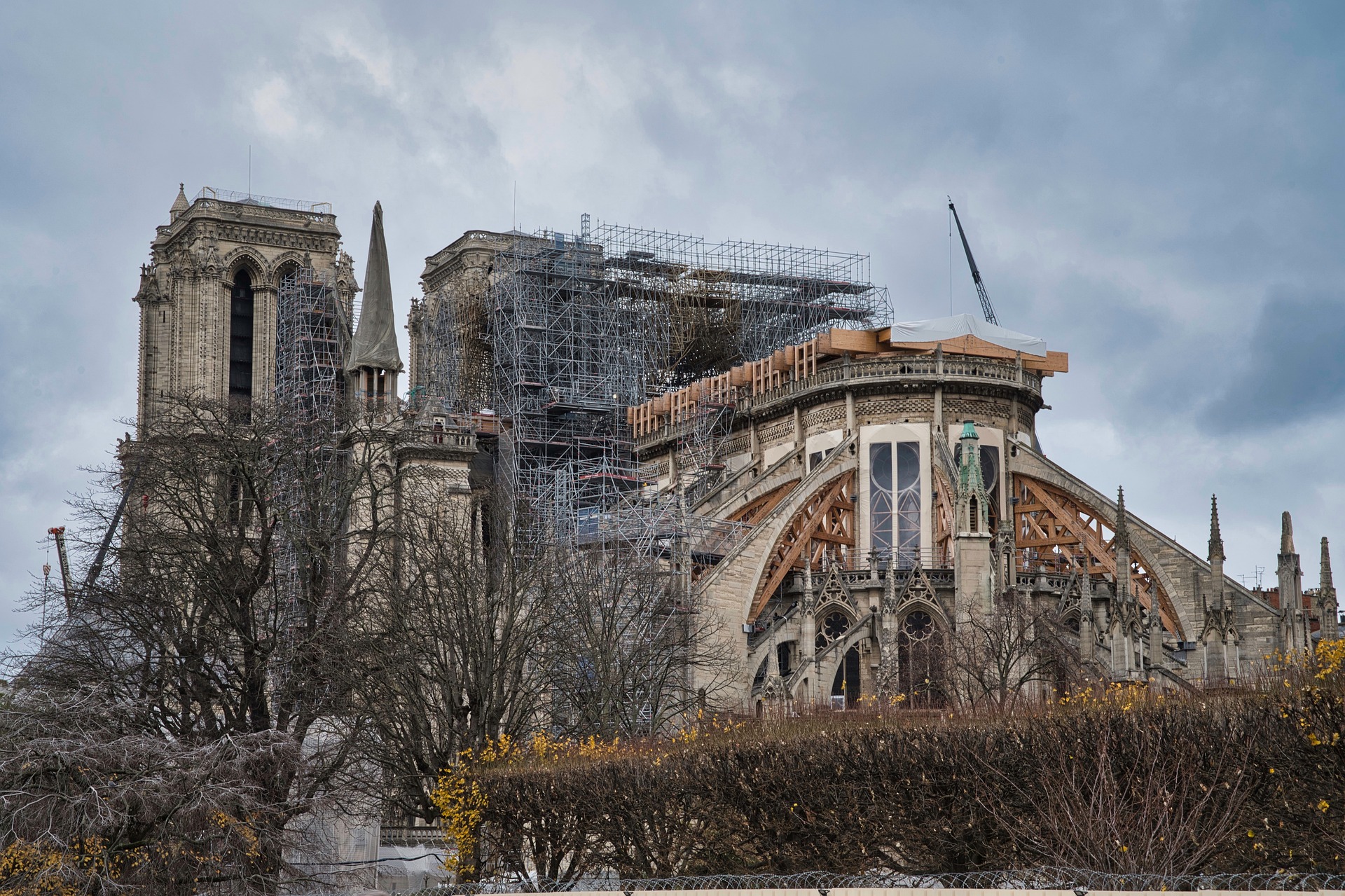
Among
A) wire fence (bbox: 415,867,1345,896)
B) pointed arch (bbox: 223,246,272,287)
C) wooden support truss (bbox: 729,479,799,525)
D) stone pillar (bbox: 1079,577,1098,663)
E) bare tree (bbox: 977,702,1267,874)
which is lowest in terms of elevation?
wire fence (bbox: 415,867,1345,896)

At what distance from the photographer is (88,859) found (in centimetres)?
2486

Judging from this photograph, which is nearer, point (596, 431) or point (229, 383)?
point (596, 431)

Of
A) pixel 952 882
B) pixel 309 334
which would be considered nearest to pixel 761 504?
pixel 309 334

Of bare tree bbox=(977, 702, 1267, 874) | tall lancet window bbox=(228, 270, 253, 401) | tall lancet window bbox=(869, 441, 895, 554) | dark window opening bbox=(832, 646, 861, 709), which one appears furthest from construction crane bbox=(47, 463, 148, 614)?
tall lancet window bbox=(228, 270, 253, 401)

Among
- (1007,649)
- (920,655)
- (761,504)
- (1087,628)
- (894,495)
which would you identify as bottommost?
(920,655)

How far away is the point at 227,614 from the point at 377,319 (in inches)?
1044

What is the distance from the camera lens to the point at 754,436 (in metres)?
61.6

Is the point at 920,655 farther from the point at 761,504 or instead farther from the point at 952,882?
the point at 952,882

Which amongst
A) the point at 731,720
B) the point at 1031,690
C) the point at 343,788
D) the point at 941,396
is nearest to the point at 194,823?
the point at 343,788

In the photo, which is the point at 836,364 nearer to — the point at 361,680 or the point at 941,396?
Answer: the point at 941,396

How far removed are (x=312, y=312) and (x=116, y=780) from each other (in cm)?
4975

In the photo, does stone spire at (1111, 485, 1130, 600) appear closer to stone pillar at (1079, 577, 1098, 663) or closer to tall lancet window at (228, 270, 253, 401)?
stone pillar at (1079, 577, 1098, 663)

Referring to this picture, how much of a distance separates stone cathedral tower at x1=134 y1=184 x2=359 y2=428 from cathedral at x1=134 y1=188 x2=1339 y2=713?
125 millimetres

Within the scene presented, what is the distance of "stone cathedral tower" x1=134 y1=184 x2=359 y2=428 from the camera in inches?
2970
